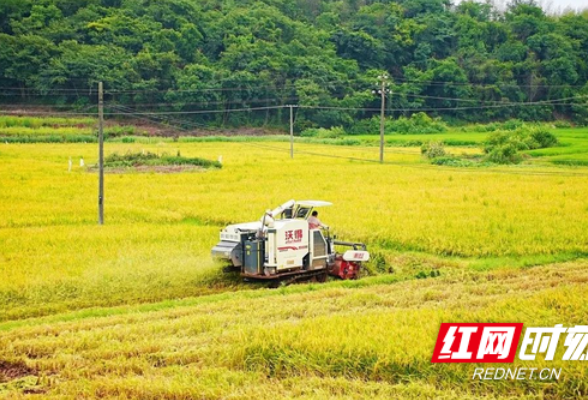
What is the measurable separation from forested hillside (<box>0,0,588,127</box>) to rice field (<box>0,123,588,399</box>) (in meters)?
47.9

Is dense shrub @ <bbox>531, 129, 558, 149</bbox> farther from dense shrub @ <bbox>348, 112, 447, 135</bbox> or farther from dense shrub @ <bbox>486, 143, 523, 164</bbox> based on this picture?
dense shrub @ <bbox>348, 112, 447, 135</bbox>

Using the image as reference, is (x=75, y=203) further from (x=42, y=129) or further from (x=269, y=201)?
(x=42, y=129)

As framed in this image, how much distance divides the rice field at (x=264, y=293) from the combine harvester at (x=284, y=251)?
0.58 metres

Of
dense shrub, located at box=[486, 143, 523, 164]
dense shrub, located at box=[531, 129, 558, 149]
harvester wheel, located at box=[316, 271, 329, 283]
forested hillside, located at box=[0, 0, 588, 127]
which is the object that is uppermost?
forested hillside, located at box=[0, 0, 588, 127]

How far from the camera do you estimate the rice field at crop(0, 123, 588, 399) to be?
987 centimetres

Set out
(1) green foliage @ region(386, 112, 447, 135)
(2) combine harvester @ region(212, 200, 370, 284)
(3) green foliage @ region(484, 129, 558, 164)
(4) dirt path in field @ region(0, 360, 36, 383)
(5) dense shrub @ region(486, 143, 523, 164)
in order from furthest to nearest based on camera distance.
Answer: (1) green foliage @ region(386, 112, 447, 135) < (3) green foliage @ region(484, 129, 558, 164) < (5) dense shrub @ region(486, 143, 523, 164) < (2) combine harvester @ region(212, 200, 370, 284) < (4) dirt path in field @ region(0, 360, 36, 383)

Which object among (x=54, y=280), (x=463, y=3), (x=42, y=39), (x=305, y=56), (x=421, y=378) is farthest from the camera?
(x=463, y=3)

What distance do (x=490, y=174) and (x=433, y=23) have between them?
70162mm

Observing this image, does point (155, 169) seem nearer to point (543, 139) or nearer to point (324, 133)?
point (543, 139)

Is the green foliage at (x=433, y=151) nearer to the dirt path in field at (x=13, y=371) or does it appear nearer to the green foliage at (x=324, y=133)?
the green foliage at (x=324, y=133)

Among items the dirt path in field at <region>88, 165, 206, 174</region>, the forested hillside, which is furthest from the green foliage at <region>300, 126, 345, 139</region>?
the dirt path in field at <region>88, 165, 206, 174</region>

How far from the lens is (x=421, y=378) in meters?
9.75

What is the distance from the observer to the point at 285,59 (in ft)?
291

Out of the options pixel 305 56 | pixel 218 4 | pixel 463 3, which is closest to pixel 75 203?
pixel 305 56
